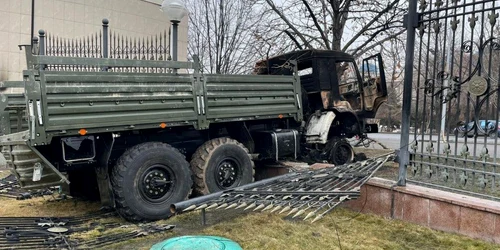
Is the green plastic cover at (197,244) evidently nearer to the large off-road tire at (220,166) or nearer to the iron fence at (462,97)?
the iron fence at (462,97)

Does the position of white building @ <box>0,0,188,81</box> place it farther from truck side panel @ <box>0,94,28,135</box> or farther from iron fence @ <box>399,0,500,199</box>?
iron fence @ <box>399,0,500,199</box>

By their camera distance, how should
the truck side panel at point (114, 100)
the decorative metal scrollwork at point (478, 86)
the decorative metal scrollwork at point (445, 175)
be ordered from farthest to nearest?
1. the truck side panel at point (114, 100)
2. the decorative metal scrollwork at point (445, 175)
3. the decorative metal scrollwork at point (478, 86)

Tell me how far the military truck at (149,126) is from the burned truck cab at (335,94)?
4cm

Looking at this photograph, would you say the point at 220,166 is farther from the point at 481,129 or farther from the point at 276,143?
the point at 481,129

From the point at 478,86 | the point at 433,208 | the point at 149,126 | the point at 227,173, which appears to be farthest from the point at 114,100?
the point at 478,86

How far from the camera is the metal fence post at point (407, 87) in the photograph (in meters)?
5.01

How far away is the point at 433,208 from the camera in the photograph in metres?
4.60

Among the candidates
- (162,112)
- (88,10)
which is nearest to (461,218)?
(162,112)

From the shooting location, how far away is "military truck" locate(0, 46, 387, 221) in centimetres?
491

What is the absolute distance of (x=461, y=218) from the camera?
4.31 meters

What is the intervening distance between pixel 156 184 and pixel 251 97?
2266 millimetres

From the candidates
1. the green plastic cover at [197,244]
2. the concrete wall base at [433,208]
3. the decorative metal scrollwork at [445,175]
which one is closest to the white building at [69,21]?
the concrete wall base at [433,208]

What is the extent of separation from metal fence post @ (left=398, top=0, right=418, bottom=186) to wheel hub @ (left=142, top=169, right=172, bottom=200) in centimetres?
323

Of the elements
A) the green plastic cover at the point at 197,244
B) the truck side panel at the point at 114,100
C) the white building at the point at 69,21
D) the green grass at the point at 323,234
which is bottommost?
the green grass at the point at 323,234
